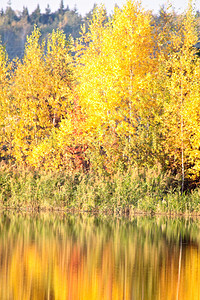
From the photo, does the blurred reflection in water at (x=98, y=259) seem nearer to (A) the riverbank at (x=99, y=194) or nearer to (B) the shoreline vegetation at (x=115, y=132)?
(A) the riverbank at (x=99, y=194)

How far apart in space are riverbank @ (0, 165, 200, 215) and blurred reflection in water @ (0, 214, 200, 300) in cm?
244

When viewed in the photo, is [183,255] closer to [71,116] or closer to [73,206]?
[73,206]

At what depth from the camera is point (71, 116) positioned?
103 feet

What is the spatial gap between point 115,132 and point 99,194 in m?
5.85

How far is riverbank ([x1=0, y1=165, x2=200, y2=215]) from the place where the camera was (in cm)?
2472

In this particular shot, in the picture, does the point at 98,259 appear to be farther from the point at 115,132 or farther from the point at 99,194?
the point at 115,132

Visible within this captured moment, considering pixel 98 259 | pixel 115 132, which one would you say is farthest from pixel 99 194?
pixel 98 259

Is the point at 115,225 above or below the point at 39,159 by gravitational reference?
below

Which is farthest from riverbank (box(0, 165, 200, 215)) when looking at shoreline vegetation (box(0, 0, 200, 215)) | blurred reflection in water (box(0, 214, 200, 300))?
blurred reflection in water (box(0, 214, 200, 300))

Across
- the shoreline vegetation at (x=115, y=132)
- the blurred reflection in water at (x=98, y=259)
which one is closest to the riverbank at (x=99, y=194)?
the shoreline vegetation at (x=115, y=132)

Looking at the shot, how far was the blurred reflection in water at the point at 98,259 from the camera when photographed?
10.3 meters

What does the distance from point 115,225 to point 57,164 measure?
11350 mm

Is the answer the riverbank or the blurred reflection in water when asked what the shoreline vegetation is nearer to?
the riverbank

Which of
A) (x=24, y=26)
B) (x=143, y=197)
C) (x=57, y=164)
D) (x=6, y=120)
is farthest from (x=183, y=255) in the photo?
(x=24, y=26)
